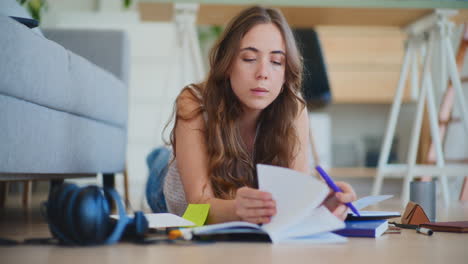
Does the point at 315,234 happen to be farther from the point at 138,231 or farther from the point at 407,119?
the point at 407,119

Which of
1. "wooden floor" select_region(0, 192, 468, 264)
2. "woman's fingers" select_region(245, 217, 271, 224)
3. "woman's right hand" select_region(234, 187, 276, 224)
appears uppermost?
"woman's right hand" select_region(234, 187, 276, 224)

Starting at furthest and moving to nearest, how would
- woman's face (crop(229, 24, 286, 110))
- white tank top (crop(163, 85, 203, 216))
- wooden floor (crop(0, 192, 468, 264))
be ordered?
1. white tank top (crop(163, 85, 203, 216))
2. woman's face (crop(229, 24, 286, 110))
3. wooden floor (crop(0, 192, 468, 264))

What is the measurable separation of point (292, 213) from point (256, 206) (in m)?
0.07

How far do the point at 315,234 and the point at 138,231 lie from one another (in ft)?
1.00

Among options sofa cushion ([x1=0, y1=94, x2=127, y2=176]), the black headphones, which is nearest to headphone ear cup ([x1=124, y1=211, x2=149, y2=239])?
the black headphones

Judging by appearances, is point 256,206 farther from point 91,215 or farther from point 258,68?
point 258,68

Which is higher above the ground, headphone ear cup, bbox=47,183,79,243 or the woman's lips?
the woman's lips

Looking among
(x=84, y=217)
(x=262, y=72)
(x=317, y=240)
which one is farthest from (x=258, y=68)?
(x=84, y=217)

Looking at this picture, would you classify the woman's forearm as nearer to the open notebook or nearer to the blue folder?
the open notebook

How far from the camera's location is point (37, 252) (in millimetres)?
823

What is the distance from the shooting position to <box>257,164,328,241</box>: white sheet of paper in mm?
823

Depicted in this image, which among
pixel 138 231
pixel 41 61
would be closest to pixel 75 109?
pixel 41 61

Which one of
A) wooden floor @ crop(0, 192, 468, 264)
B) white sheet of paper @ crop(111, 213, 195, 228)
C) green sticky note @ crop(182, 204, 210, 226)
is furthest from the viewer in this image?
green sticky note @ crop(182, 204, 210, 226)

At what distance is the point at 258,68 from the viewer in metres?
1.20
